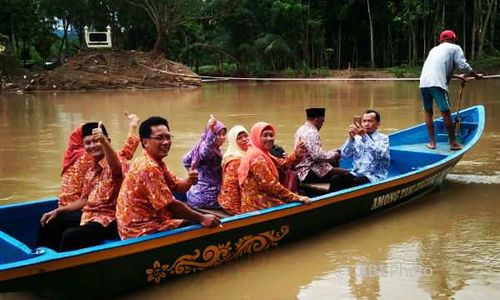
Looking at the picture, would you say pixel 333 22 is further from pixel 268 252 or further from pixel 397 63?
pixel 268 252

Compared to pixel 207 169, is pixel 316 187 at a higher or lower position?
lower

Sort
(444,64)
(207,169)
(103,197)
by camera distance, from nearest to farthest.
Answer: (103,197), (207,169), (444,64)

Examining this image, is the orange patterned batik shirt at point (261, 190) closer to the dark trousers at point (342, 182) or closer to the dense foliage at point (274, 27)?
the dark trousers at point (342, 182)

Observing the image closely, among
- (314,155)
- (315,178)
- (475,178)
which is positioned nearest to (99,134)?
(314,155)

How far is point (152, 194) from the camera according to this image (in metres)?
3.46

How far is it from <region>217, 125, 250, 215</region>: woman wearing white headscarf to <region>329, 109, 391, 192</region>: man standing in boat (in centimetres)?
100

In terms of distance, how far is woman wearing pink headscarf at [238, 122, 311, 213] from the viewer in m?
4.24

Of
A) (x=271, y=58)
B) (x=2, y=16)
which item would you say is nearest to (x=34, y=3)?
(x=2, y=16)

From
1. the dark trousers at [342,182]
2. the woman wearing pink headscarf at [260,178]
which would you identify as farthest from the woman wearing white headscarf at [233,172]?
the dark trousers at [342,182]

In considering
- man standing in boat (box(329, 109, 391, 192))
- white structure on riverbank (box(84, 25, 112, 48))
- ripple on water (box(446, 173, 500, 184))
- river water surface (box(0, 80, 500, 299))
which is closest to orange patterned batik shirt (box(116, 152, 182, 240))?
river water surface (box(0, 80, 500, 299))

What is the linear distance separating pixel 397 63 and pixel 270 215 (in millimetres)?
31338

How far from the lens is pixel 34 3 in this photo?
3178 cm

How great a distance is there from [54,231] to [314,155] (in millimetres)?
2431

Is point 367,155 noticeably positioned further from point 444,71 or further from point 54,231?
point 54,231
